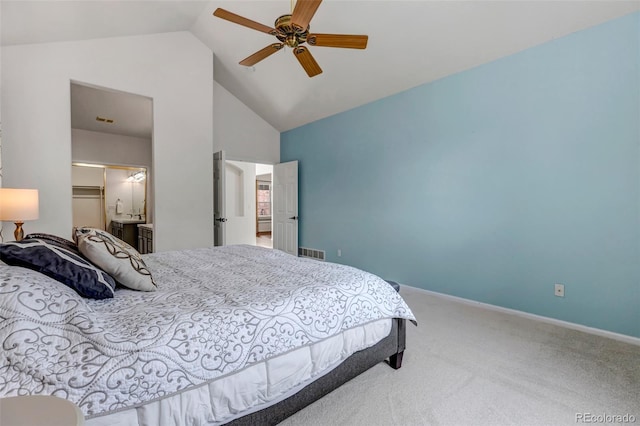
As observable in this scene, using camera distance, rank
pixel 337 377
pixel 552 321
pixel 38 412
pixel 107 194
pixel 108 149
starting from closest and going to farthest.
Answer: pixel 38 412 → pixel 337 377 → pixel 552 321 → pixel 108 149 → pixel 107 194

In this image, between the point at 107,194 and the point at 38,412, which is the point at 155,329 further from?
the point at 107,194

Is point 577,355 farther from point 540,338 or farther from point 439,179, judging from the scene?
point 439,179

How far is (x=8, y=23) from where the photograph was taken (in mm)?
2686

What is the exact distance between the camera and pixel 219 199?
4.87 meters

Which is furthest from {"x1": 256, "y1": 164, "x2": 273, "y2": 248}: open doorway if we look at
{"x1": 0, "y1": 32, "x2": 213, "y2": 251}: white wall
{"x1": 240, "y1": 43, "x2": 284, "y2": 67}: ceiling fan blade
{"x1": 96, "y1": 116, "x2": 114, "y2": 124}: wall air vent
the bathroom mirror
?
{"x1": 240, "y1": 43, "x2": 284, "y2": 67}: ceiling fan blade

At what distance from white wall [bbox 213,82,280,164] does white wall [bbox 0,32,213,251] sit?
3.18 ft

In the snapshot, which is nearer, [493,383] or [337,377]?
[337,377]

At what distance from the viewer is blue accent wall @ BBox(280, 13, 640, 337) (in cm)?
246

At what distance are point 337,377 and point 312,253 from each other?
393cm

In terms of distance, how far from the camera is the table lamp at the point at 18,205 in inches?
98.9

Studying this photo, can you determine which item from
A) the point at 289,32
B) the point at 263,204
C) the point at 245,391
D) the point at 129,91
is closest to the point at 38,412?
the point at 245,391

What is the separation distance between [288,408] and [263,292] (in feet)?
1.84

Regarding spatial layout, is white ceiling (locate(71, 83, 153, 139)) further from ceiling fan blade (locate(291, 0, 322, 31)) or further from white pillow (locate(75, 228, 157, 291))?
white pillow (locate(75, 228, 157, 291))

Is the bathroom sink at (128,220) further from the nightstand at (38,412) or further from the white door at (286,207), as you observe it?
the nightstand at (38,412)
